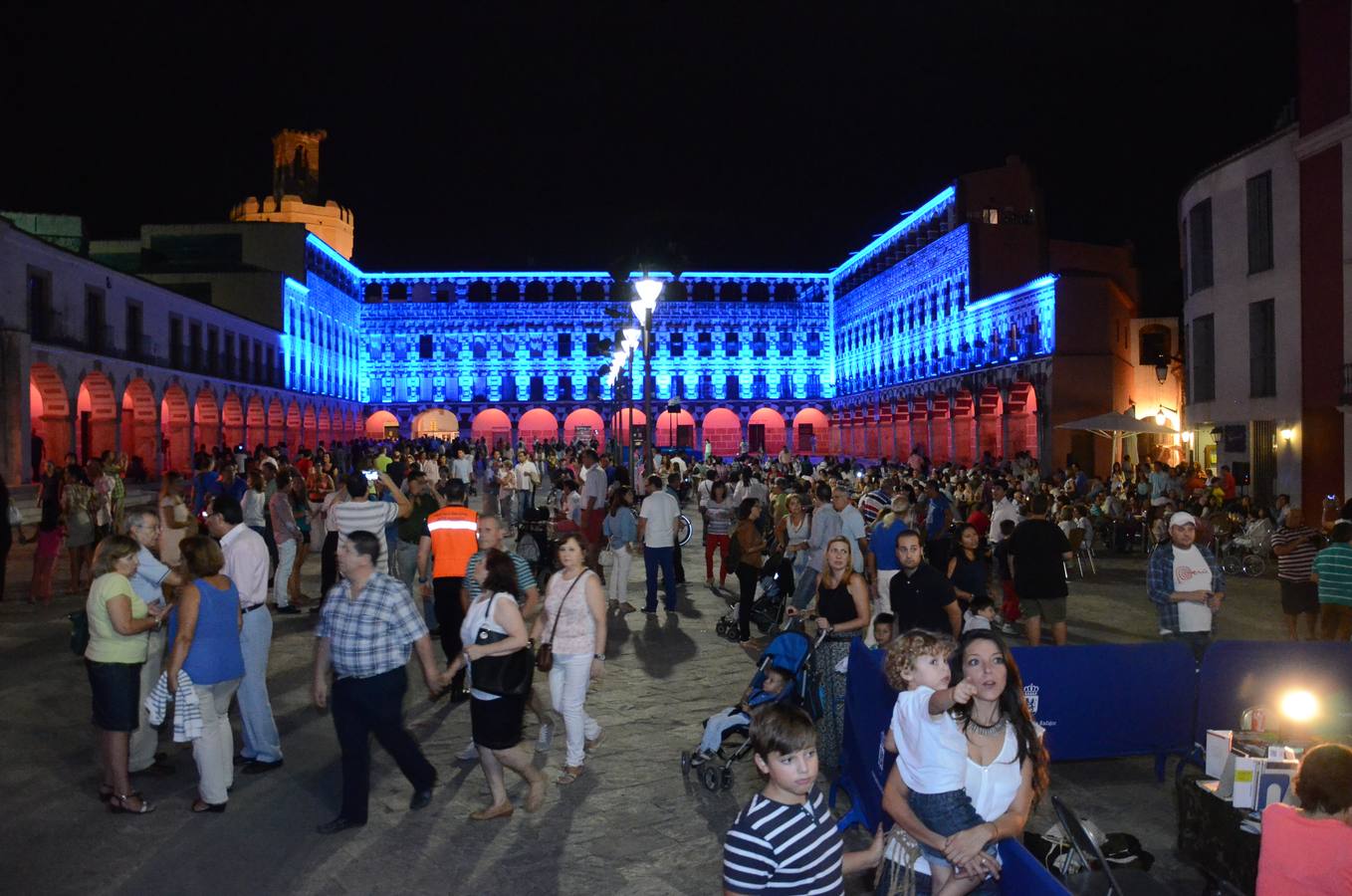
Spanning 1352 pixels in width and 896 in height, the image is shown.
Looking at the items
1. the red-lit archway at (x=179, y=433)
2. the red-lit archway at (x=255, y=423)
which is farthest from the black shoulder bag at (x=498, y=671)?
the red-lit archway at (x=255, y=423)

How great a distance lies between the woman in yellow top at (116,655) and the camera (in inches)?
216

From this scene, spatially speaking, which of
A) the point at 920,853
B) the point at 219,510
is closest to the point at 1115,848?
the point at 920,853

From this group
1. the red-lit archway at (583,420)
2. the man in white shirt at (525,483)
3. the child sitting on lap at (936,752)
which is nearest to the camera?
the child sitting on lap at (936,752)

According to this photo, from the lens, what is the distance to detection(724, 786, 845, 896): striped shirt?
2.93 m

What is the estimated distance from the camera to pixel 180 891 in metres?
4.65

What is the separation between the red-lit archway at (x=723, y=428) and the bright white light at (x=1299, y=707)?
65149 mm

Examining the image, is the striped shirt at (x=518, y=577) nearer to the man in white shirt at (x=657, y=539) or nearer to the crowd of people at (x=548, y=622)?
the crowd of people at (x=548, y=622)

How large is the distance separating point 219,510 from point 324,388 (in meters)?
55.6

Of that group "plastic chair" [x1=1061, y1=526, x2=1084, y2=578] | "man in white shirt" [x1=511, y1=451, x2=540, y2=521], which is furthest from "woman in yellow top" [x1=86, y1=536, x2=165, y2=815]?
"man in white shirt" [x1=511, y1=451, x2=540, y2=521]

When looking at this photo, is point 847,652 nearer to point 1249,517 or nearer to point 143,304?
point 1249,517

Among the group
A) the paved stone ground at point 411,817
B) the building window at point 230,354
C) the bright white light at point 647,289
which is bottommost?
the paved stone ground at point 411,817

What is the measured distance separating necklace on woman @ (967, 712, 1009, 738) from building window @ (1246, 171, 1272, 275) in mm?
20101

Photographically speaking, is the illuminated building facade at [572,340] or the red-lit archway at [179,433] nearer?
the illuminated building facade at [572,340]

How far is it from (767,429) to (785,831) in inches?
2698
